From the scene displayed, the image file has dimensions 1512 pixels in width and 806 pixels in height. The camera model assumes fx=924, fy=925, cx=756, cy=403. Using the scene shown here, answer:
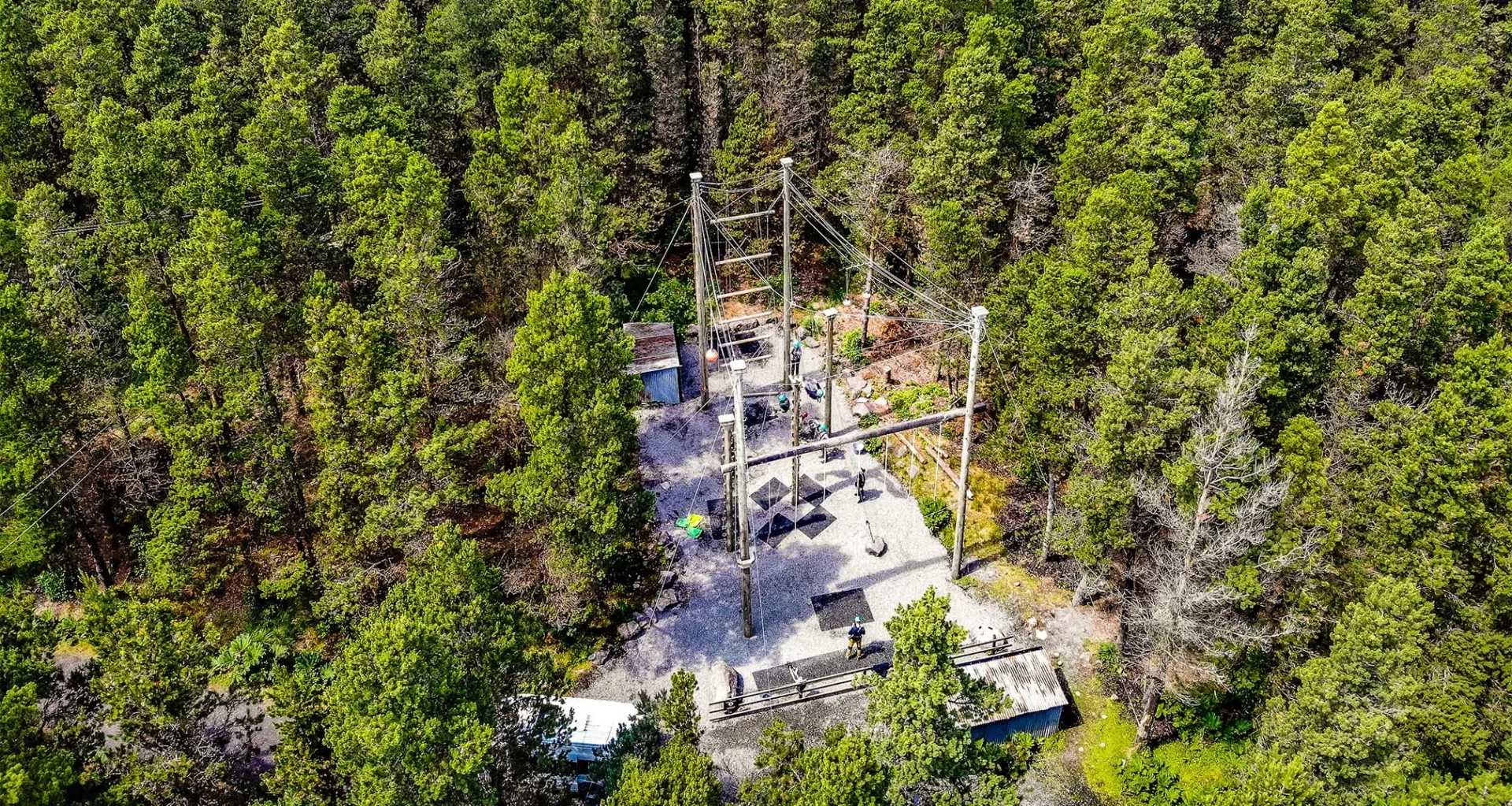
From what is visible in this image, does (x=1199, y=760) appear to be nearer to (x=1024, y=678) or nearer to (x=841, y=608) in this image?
(x=1024, y=678)

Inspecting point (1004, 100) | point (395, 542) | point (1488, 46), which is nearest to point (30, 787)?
point (395, 542)

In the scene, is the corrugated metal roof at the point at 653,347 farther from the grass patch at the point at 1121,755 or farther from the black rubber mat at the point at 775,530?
the grass patch at the point at 1121,755

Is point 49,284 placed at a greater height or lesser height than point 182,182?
lesser

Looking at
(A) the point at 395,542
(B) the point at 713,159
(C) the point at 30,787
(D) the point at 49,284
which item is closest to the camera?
(C) the point at 30,787

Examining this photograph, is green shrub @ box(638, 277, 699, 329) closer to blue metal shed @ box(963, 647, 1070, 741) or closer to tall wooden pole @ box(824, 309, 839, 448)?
tall wooden pole @ box(824, 309, 839, 448)

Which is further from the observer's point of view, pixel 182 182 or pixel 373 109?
pixel 373 109

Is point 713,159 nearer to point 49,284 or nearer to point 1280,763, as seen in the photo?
point 49,284
